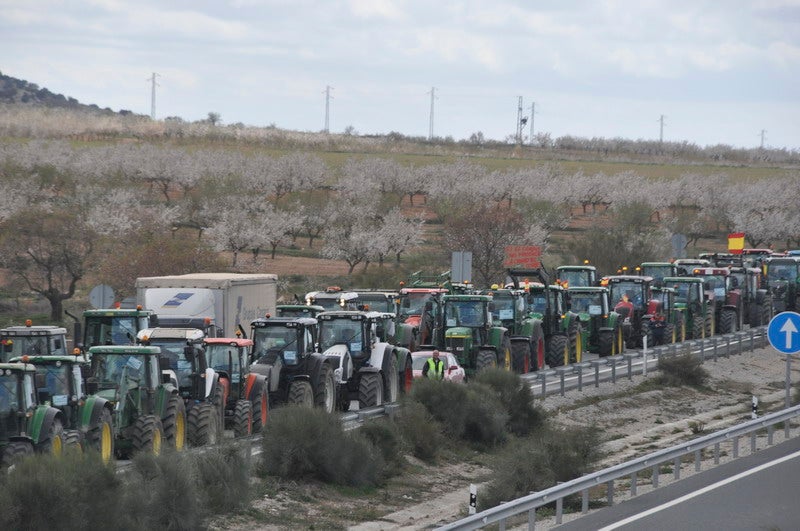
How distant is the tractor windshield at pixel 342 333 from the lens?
27.9 m

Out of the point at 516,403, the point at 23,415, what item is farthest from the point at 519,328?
the point at 23,415

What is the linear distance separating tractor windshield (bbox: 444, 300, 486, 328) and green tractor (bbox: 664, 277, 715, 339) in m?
13.9

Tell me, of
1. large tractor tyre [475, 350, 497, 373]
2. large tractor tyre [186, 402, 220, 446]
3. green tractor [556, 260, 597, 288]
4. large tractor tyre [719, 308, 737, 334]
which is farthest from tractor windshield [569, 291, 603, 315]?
large tractor tyre [186, 402, 220, 446]

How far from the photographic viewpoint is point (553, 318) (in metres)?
39.1

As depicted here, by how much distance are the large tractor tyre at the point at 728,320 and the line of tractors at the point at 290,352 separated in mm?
1105

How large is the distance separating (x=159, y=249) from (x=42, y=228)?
23.0 feet

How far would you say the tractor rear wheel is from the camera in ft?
91.9

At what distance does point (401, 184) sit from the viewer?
10638 cm

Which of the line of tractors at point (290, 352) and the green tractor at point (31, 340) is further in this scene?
the green tractor at point (31, 340)

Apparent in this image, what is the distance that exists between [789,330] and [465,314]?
10.7m

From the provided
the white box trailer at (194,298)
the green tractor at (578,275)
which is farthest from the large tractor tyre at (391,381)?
the green tractor at (578,275)

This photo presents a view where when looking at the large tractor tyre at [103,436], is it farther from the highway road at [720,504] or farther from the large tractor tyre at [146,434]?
the highway road at [720,504]

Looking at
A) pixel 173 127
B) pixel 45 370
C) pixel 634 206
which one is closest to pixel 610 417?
pixel 45 370

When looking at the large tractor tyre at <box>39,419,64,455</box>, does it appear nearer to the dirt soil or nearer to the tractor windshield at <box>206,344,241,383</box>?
the dirt soil
